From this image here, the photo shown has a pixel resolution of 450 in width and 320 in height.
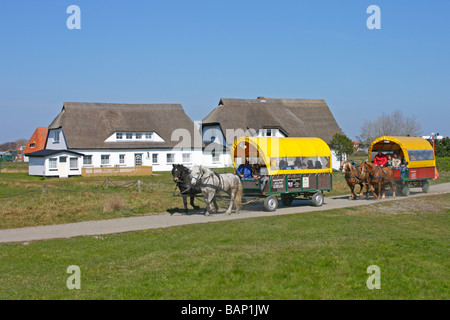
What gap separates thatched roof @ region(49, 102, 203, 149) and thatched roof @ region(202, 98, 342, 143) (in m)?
4.32

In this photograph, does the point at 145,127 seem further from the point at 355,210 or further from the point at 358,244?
the point at 358,244

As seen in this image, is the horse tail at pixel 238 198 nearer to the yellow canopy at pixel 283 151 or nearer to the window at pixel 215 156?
the yellow canopy at pixel 283 151

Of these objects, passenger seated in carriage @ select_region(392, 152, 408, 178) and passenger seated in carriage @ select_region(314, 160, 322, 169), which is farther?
passenger seated in carriage @ select_region(392, 152, 408, 178)

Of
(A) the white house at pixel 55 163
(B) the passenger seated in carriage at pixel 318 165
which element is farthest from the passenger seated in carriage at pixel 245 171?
(A) the white house at pixel 55 163

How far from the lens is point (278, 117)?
61.3 m

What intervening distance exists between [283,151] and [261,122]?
1543 inches

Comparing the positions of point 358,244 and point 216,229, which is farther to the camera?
point 216,229

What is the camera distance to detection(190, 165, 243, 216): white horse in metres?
19.1

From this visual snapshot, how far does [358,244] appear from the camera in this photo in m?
12.7

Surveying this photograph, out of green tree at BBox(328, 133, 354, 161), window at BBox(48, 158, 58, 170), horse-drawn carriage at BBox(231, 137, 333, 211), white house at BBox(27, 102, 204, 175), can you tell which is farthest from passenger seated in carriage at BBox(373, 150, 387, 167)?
window at BBox(48, 158, 58, 170)

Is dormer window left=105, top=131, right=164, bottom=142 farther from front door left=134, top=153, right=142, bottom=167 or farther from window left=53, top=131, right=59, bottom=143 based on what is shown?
window left=53, top=131, right=59, bottom=143

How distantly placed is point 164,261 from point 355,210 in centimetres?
1233

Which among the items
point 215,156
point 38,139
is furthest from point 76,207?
point 38,139
